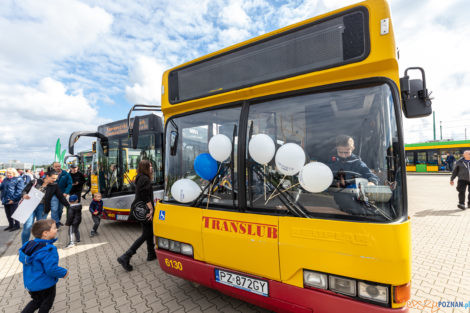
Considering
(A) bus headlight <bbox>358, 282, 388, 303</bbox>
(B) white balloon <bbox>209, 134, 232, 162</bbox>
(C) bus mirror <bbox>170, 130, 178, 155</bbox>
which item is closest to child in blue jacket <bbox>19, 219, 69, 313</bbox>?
(C) bus mirror <bbox>170, 130, 178, 155</bbox>

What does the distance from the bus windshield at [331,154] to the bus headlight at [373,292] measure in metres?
0.46

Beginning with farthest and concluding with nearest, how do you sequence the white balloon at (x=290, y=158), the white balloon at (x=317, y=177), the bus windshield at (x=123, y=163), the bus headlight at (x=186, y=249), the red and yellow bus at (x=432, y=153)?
the red and yellow bus at (x=432, y=153) < the bus windshield at (x=123, y=163) < the bus headlight at (x=186, y=249) < the white balloon at (x=290, y=158) < the white balloon at (x=317, y=177)

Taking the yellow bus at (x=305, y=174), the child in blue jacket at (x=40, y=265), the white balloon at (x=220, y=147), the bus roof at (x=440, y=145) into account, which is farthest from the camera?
the bus roof at (x=440, y=145)

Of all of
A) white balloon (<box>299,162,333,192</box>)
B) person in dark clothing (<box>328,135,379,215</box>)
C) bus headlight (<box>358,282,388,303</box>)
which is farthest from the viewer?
white balloon (<box>299,162,333,192</box>)

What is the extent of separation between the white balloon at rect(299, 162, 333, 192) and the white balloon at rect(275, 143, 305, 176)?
0.09 metres

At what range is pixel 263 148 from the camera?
2.29m

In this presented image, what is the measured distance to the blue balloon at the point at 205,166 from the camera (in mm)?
2641

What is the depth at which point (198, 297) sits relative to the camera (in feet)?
10.2

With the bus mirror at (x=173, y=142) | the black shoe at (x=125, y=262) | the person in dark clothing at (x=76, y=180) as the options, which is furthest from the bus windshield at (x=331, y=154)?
the person in dark clothing at (x=76, y=180)

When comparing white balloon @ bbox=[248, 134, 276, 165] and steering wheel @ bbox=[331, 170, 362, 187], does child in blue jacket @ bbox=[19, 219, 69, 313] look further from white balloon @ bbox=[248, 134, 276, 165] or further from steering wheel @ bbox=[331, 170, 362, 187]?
steering wheel @ bbox=[331, 170, 362, 187]

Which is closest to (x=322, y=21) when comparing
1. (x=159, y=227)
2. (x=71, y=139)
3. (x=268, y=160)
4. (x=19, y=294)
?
(x=268, y=160)

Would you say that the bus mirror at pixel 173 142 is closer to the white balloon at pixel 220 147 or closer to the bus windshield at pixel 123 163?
the white balloon at pixel 220 147

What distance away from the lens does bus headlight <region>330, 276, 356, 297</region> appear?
180 cm

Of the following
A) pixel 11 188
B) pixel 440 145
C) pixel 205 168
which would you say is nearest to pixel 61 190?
pixel 11 188
